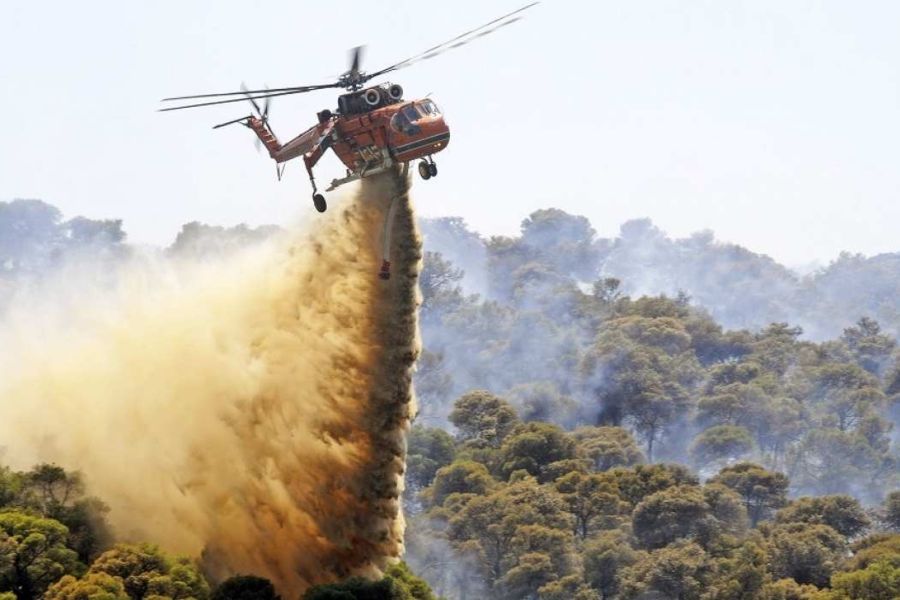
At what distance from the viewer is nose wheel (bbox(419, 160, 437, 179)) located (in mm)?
48312

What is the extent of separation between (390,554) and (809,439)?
87.1 meters

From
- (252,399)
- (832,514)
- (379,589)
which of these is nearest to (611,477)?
(832,514)

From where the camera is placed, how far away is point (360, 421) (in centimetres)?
5112

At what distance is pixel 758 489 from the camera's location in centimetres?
10206

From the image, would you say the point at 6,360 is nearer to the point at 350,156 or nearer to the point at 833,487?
the point at 350,156

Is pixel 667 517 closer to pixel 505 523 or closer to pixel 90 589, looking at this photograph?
pixel 505 523

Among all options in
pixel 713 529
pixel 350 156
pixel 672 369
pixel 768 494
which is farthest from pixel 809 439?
pixel 350 156

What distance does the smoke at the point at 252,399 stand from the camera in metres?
51.0

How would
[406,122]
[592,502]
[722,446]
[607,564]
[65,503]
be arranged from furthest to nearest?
[722,446] < [592,502] < [607,564] < [65,503] < [406,122]

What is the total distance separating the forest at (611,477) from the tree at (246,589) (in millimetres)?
87

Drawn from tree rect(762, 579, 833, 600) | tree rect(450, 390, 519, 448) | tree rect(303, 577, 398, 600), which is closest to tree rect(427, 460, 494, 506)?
tree rect(450, 390, 519, 448)

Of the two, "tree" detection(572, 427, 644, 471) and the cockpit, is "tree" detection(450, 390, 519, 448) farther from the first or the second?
the cockpit

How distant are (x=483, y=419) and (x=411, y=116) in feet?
243

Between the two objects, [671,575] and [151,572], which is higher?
[151,572]
